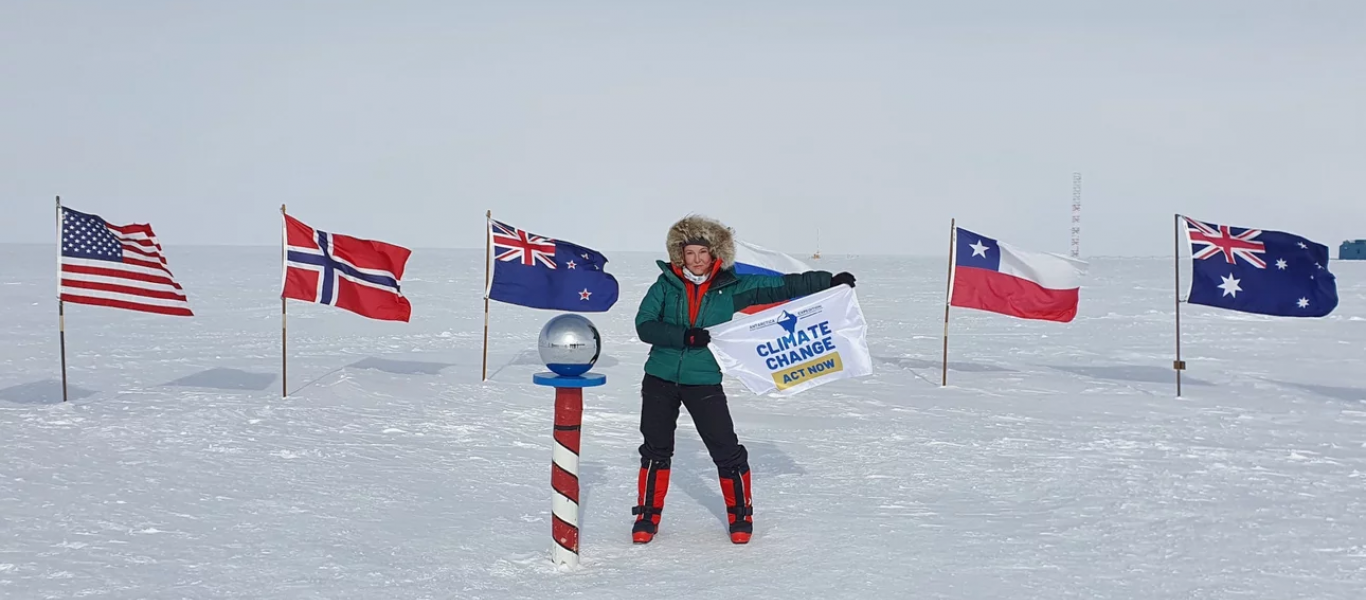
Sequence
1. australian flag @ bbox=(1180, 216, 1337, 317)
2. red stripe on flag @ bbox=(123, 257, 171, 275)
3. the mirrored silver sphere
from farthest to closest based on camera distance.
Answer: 1. australian flag @ bbox=(1180, 216, 1337, 317)
2. red stripe on flag @ bbox=(123, 257, 171, 275)
3. the mirrored silver sphere

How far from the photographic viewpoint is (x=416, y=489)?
650 centimetres

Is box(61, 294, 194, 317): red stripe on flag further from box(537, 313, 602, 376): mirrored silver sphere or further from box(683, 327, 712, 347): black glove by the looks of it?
box(683, 327, 712, 347): black glove

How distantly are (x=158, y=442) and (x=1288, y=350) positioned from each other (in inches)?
666

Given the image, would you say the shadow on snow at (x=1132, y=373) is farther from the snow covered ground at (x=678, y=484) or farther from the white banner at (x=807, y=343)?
the white banner at (x=807, y=343)

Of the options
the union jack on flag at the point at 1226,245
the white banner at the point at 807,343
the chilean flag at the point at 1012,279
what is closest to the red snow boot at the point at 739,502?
the white banner at the point at 807,343

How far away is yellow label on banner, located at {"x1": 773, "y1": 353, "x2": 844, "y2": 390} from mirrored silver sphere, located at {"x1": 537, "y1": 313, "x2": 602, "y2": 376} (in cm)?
120

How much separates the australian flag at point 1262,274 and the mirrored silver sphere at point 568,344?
27.5 feet

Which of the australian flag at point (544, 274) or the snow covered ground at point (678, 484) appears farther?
the australian flag at point (544, 274)

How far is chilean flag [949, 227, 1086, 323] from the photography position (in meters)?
11.8

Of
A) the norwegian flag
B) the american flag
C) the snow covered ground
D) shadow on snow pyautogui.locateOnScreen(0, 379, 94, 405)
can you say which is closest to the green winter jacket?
the snow covered ground

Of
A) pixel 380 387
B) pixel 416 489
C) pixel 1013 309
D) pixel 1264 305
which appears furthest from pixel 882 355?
pixel 416 489

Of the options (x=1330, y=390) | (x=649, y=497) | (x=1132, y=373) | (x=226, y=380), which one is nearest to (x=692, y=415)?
(x=649, y=497)

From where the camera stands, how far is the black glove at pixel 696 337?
15.4 feet

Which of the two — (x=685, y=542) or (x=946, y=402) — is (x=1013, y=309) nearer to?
(x=946, y=402)
